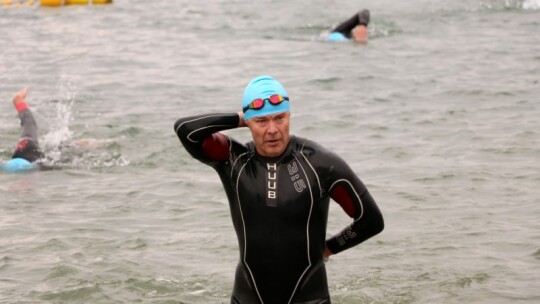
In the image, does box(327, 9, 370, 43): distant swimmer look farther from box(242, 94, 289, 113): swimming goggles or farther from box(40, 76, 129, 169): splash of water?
box(242, 94, 289, 113): swimming goggles

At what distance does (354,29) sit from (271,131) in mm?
17099

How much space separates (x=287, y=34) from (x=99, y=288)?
50.0 feet

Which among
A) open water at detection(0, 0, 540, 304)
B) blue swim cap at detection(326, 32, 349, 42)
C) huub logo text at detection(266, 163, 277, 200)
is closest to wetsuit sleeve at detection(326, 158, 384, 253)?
huub logo text at detection(266, 163, 277, 200)

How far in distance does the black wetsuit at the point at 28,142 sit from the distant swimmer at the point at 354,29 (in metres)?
9.03

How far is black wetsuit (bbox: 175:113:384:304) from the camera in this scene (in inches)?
227

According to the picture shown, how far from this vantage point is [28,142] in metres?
13.8

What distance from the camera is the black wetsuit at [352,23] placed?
21.2 metres

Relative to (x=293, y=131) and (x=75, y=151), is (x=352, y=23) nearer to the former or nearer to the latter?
(x=293, y=131)

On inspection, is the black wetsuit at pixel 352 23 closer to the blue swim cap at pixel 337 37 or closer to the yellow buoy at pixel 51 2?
the blue swim cap at pixel 337 37

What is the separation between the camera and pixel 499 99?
53.6 feet

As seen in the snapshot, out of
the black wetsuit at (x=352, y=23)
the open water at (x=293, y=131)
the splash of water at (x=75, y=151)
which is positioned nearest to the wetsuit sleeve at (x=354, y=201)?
the open water at (x=293, y=131)

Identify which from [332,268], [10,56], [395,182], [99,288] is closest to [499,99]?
[395,182]

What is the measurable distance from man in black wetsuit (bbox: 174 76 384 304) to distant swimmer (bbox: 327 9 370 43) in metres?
15.7

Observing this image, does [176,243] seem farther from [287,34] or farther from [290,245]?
[287,34]
